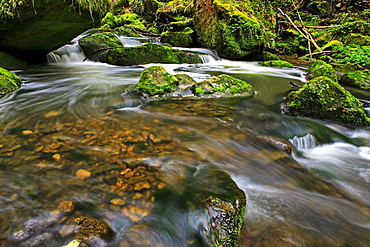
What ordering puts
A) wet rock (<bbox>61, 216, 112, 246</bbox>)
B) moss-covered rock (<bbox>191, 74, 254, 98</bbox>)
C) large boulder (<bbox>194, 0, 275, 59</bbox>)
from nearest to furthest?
wet rock (<bbox>61, 216, 112, 246</bbox>) < moss-covered rock (<bbox>191, 74, 254, 98</bbox>) < large boulder (<bbox>194, 0, 275, 59</bbox>)

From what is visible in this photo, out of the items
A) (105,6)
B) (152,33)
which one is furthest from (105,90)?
(152,33)

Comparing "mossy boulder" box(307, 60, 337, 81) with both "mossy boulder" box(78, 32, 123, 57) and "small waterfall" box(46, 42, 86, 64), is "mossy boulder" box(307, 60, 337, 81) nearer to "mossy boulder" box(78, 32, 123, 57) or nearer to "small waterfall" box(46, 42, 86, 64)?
"mossy boulder" box(78, 32, 123, 57)

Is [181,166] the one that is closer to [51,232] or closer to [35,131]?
[51,232]

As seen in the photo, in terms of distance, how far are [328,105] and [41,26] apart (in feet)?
24.9

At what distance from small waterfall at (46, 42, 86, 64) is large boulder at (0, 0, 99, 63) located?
0.81 meters

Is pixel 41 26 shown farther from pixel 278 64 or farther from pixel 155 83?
pixel 278 64

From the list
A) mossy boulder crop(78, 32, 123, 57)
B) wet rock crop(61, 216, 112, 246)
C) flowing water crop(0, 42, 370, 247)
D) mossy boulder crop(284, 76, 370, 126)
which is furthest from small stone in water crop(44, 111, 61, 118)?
mossy boulder crop(78, 32, 123, 57)

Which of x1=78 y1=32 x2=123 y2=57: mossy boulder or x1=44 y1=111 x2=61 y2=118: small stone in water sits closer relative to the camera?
x1=44 y1=111 x2=61 y2=118: small stone in water

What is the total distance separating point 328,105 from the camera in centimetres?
474

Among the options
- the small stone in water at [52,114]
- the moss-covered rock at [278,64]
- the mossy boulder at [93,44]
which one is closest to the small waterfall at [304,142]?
the small stone in water at [52,114]

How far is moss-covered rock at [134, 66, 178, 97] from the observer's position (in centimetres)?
544

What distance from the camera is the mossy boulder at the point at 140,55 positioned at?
29.3 feet

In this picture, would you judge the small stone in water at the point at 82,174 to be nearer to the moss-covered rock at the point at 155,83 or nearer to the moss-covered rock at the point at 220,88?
the moss-covered rock at the point at 155,83

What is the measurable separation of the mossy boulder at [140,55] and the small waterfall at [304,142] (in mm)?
6603
